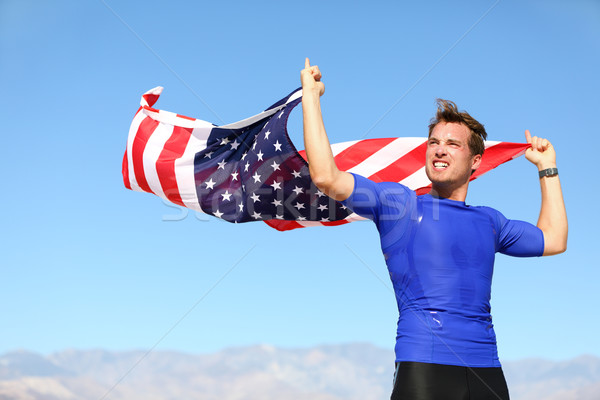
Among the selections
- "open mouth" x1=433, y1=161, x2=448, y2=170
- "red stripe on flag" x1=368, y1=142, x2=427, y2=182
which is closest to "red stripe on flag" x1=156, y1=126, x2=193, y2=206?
"red stripe on flag" x1=368, y1=142, x2=427, y2=182

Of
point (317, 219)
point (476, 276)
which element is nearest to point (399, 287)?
point (476, 276)

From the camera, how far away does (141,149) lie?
6613 millimetres

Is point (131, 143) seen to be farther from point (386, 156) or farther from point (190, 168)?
point (386, 156)

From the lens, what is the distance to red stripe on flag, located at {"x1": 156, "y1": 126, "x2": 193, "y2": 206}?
631cm

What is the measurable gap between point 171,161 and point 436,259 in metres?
4.34

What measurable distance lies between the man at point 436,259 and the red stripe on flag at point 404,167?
315 cm

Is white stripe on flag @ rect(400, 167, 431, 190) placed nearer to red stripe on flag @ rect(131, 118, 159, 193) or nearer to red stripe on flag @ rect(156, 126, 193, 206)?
red stripe on flag @ rect(156, 126, 193, 206)

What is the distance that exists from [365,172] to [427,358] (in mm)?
3894

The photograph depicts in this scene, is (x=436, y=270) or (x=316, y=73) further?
(x=316, y=73)

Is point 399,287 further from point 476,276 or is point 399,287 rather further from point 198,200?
point 198,200

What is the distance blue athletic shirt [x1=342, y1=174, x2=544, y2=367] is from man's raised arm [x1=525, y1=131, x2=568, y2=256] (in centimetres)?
57

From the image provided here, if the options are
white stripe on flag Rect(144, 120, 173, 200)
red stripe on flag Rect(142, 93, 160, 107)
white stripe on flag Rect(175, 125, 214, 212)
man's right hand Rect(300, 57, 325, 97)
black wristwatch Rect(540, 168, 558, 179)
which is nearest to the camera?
man's right hand Rect(300, 57, 325, 97)

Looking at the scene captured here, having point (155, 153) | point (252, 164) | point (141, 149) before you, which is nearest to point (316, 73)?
point (252, 164)

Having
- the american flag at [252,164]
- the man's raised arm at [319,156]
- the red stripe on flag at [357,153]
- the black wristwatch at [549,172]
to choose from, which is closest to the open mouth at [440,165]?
the man's raised arm at [319,156]
